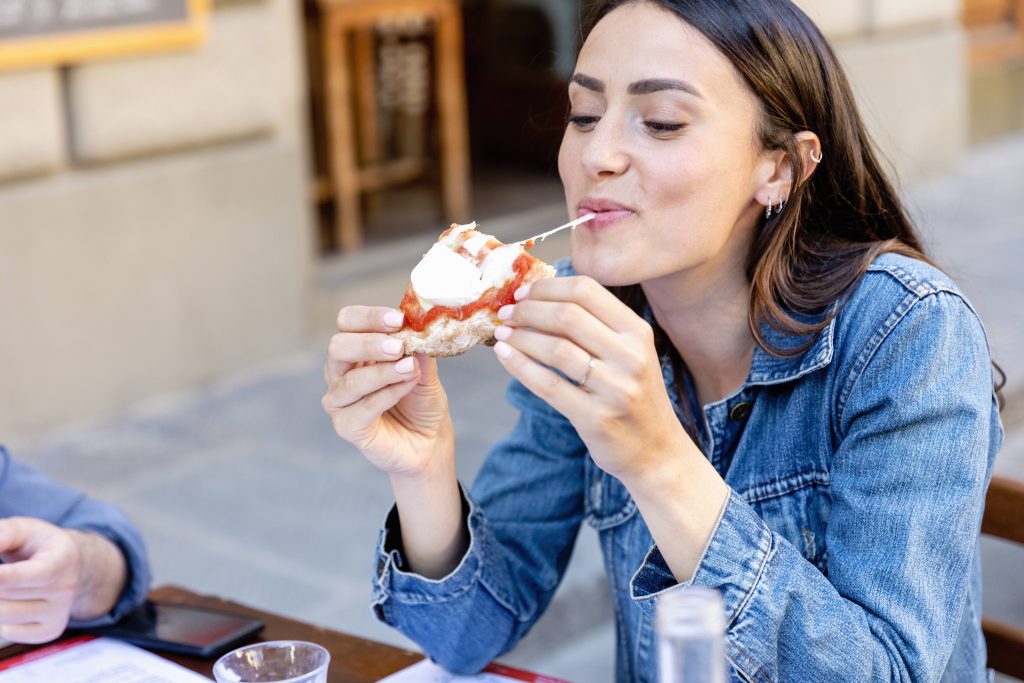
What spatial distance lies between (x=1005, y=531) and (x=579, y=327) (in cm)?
98

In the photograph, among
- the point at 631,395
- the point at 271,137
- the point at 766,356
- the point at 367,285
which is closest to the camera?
the point at 631,395

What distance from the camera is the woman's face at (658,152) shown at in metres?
1.85

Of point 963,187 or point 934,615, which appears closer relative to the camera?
point 934,615

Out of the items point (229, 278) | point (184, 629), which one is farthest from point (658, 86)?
point (229, 278)

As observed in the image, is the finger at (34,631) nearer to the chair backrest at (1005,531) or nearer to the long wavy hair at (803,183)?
the long wavy hair at (803,183)

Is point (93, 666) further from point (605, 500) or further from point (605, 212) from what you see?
point (605, 212)

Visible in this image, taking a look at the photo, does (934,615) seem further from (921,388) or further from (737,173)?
(737,173)

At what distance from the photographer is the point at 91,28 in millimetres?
4840

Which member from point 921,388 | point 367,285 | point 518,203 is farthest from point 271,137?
point 921,388

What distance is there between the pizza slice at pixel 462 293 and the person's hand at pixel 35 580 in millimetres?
609

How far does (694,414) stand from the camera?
6.94 ft

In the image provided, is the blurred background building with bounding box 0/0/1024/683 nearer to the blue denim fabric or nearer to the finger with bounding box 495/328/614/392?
the blue denim fabric

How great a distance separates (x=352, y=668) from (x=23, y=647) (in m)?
0.47

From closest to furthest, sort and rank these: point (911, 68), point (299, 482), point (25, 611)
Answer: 1. point (25, 611)
2. point (299, 482)
3. point (911, 68)
